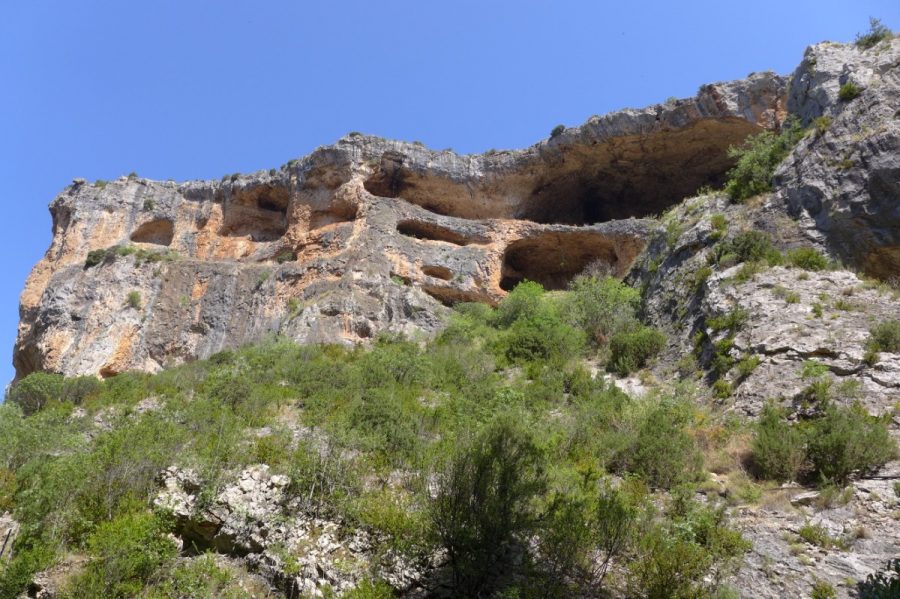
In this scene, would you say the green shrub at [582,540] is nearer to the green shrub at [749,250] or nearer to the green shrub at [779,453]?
the green shrub at [779,453]

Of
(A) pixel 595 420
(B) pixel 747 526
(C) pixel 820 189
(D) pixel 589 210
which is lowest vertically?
(B) pixel 747 526

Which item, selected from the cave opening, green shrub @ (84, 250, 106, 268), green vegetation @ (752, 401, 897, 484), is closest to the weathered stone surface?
green vegetation @ (752, 401, 897, 484)

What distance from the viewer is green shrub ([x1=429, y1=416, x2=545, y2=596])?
697 cm

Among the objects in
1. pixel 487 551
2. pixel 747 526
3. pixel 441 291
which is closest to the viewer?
pixel 487 551

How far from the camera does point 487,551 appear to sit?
7031 mm

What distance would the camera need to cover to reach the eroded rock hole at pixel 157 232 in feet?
90.9

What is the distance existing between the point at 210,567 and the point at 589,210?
23.5m

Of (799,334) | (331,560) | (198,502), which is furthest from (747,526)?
(198,502)

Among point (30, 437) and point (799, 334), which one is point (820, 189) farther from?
point (30, 437)

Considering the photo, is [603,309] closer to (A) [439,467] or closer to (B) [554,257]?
(B) [554,257]

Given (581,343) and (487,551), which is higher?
(581,343)

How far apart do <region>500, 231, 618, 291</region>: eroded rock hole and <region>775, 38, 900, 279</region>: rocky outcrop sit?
8179 millimetres

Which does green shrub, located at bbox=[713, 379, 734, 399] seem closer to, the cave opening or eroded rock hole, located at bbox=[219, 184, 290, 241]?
Answer: the cave opening

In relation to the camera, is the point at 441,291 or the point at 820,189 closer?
the point at 820,189
